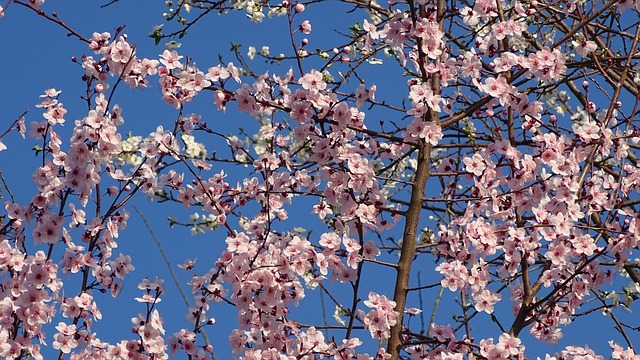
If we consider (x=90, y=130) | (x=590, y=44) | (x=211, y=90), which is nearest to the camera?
(x=90, y=130)

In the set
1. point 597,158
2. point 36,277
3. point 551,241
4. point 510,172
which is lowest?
point 36,277

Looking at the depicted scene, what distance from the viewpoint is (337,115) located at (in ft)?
13.0

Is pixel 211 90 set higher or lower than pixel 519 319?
higher

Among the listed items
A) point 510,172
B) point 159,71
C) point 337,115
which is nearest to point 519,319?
point 510,172

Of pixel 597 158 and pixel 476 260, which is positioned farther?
pixel 597 158

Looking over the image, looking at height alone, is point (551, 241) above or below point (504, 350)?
above

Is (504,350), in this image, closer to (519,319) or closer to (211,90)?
(519,319)

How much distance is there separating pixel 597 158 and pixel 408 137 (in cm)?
132

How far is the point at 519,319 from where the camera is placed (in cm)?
430

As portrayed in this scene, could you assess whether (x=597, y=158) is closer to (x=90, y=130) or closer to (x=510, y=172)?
(x=510, y=172)

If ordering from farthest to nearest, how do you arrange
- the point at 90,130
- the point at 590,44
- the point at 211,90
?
the point at 590,44 < the point at 211,90 < the point at 90,130

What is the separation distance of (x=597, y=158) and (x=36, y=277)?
3.10 meters

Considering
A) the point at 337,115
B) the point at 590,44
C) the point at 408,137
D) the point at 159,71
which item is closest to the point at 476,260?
the point at 408,137

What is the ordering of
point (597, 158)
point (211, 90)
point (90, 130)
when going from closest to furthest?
point (90, 130)
point (211, 90)
point (597, 158)
